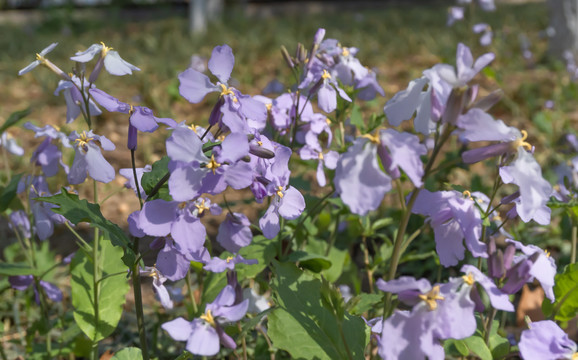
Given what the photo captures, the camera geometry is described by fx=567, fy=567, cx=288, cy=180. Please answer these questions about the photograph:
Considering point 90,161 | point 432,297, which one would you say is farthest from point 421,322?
point 90,161

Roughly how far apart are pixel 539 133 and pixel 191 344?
11.7 ft

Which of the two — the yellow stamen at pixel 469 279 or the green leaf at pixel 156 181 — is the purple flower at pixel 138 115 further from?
the yellow stamen at pixel 469 279

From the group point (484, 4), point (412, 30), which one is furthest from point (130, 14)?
point (484, 4)

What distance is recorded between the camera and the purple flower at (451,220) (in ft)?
3.70

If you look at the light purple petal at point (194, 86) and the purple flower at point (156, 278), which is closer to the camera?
the light purple petal at point (194, 86)

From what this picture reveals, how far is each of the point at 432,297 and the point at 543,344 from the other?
0.92 feet

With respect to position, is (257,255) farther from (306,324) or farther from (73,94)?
(73,94)

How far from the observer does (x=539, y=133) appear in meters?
3.95

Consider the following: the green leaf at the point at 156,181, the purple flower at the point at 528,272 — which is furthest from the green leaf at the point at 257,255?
the purple flower at the point at 528,272

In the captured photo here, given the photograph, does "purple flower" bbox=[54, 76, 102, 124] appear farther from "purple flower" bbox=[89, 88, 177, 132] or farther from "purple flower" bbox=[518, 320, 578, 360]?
"purple flower" bbox=[518, 320, 578, 360]

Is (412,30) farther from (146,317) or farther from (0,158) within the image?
(146,317)

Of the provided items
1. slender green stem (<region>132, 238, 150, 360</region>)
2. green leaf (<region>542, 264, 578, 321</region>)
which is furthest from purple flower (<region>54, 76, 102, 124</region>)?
green leaf (<region>542, 264, 578, 321</region>)

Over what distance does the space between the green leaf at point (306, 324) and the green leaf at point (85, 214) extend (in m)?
0.33

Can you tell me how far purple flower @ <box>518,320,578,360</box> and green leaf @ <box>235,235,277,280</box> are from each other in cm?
72
